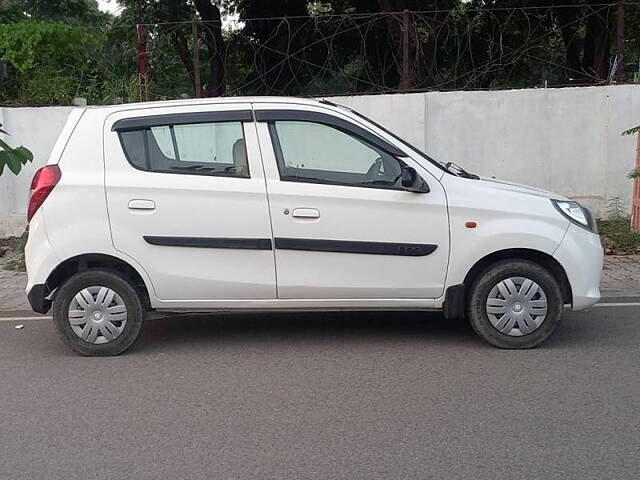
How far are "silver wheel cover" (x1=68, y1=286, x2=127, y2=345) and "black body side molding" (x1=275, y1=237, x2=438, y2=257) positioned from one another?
134cm

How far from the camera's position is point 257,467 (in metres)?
3.71

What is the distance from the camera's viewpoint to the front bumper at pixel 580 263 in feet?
17.6

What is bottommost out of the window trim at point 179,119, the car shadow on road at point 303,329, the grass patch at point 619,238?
the grass patch at point 619,238

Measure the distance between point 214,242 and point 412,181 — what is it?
5.04ft

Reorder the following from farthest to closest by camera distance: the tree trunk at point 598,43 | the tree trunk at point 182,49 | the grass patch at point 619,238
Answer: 1. the tree trunk at point 598,43
2. the tree trunk at point 182,49
3. the grass patch at point 619,238

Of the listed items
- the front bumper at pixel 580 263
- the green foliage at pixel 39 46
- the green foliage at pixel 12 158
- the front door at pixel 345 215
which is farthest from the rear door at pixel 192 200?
the green foliage at pixel 39 46

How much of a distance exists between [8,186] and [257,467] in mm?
7921

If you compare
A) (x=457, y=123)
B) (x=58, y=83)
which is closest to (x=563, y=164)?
(x=457, y=123)

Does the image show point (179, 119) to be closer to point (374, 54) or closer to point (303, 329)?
point (303, 329)

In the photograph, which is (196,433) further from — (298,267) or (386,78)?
(386,78)

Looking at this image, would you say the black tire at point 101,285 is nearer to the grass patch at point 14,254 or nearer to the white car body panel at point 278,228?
the white car body panel at point 278,228

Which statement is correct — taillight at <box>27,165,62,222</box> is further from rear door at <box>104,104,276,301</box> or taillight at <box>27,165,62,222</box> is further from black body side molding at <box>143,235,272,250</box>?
black body side molding at <box>143,235,272,250</box>

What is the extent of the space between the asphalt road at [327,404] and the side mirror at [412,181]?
1256 mm

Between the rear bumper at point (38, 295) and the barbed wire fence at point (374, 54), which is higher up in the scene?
the barbed wire fence at point (374, 54)
